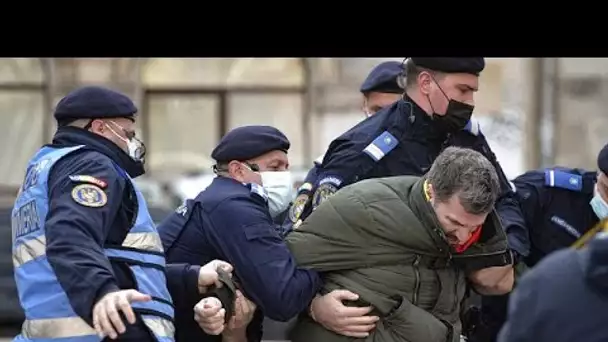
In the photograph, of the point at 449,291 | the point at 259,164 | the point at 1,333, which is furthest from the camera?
the point at 1,333

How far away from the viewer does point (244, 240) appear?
392 cm

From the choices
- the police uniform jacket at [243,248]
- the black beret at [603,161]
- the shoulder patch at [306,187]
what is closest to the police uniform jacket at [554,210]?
the black beret at [603,161]

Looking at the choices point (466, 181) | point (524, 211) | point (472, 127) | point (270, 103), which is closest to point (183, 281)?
point (466, 181)

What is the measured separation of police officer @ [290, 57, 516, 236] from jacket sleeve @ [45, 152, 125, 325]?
889 mm

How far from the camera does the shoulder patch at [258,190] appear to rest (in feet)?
13.6

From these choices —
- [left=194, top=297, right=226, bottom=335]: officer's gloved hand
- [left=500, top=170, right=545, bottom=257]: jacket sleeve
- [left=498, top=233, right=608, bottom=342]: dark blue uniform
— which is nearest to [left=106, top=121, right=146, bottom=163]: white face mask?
[left=194, top=297, right=226, bottom=335]: officer's gloved hand

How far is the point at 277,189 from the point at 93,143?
2.85 feet

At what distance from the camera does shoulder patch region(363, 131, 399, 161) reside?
14.3 ft

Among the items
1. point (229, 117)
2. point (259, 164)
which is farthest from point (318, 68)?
point (259, 164)

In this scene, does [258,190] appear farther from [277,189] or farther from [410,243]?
[410,243]
